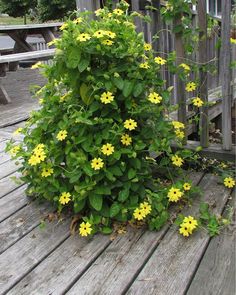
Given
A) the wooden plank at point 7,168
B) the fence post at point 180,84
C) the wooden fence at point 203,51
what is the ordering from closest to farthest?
the wooden fence at point 203,51, the fence post at point 180,84, the wooden plank at point 7,168

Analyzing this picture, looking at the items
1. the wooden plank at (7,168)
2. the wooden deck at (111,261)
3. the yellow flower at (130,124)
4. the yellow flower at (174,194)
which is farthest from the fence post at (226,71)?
the wooden plank at (7,168)

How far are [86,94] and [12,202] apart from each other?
2.81 ft

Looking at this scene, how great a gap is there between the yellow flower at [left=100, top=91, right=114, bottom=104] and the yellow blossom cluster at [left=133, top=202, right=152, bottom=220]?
0.53 m

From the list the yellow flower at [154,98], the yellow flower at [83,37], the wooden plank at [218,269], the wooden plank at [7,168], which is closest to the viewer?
the wooden plank at [218,269]

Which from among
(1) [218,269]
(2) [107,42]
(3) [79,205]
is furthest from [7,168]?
(1) [218,269]

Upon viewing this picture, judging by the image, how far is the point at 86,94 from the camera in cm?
Result: 192

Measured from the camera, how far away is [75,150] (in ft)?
6.43

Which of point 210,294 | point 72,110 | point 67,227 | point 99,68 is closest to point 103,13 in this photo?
point 99,68

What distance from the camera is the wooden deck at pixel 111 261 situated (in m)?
1.55

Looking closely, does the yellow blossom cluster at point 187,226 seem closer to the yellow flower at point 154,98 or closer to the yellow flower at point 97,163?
the yellow flower at point 97,163

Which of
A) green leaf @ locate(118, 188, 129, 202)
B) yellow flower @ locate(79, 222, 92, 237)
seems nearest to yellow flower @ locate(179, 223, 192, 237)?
green leaf @ locate(118, 188, 129, 202)

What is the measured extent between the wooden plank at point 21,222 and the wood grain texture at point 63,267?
0.26m

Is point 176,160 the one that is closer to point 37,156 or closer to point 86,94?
point 86,94

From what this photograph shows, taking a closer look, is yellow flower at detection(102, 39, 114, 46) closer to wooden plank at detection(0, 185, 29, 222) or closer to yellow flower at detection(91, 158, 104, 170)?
yellow flower at detection(91, 158, 104, 170)
